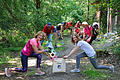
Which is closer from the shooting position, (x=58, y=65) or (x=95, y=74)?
(x=95, y=74)

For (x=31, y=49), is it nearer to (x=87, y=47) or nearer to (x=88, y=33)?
(x=87, y=47)

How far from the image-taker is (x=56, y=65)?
5.05 m

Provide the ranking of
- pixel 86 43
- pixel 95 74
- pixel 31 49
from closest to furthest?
1. pixel 31 49
2. pixel 86 43
3. pixel 95 74

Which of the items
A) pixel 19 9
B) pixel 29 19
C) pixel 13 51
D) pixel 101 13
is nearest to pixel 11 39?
pixel 13 51

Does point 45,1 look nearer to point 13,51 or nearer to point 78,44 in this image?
point 13,51

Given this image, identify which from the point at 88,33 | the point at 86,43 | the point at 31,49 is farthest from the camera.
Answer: the point at 88,33

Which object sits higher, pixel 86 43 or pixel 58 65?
pixel 86 43

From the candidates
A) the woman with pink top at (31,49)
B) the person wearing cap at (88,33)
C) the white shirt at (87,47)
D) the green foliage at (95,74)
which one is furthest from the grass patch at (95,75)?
the person wearing cap at (88,33)

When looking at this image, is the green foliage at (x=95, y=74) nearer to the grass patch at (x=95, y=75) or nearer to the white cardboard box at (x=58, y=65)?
the grass patch at (x=95, y=75)

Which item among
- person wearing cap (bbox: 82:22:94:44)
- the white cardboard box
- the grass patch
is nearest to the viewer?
the grass patch

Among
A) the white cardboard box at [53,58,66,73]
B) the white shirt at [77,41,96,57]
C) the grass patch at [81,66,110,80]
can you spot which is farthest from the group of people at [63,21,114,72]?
the white cardboard box at [53,58,66,73]

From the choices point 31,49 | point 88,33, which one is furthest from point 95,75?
point 88,33

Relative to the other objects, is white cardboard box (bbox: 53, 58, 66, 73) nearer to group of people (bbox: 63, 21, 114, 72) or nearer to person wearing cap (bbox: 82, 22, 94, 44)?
group of people (bbox: 63, 21, 114, 72)

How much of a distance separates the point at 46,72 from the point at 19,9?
3359 mm
